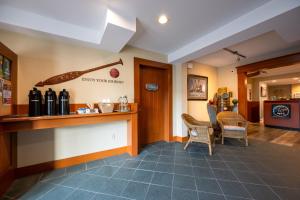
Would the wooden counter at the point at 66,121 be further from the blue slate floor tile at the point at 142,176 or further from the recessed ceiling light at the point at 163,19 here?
the recessed ceiling light at the point at 163,19

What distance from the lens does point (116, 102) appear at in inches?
109

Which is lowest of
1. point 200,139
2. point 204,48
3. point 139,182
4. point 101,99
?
point 139,182

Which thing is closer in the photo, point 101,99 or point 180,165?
point 180,165

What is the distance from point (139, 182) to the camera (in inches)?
71.0

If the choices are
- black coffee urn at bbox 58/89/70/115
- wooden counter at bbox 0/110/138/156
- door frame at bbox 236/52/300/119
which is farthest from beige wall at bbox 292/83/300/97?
black coffee urn at bbox 58/89/70/115

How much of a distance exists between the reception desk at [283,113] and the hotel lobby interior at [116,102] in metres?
2.20

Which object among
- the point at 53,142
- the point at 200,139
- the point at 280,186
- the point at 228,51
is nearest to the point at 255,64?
the point at 228,51

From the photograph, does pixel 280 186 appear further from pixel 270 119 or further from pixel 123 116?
pixel 270 119

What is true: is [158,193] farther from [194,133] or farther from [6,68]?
[6,68]

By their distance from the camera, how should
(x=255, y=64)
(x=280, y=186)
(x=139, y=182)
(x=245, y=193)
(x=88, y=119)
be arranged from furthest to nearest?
(x=255, y=64) < (x=88, y=119) < (x=139, y=182) < (x=280, y=186) < (x=245, y=193)

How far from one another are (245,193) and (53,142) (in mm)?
2933

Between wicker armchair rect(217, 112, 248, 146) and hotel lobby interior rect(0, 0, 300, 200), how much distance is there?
4 cm

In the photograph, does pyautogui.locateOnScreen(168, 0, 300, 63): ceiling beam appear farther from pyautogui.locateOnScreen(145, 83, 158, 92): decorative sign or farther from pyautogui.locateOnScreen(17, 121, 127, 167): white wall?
pyautogui.locateOnScreen(17, 121, 127, 167): white wall

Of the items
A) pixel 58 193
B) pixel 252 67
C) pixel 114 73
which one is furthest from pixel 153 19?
pixel 252 67
